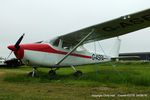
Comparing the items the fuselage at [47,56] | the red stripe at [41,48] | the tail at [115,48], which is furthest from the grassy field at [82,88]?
the tail at [115,48]

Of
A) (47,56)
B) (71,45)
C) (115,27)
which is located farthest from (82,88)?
(71,45)

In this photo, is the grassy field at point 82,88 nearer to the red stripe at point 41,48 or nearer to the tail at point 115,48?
the red stripe at point 41,48

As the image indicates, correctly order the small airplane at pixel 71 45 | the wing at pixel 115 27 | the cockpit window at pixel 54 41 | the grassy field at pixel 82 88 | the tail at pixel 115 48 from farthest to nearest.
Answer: the tail at pixel 115 48, the cockpit window at pixel 54 41, the small airplane at pixel 71 45, the wing at pixel 115 27, the grassy field at pixel 82 88

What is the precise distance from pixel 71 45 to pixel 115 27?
3.21 meters

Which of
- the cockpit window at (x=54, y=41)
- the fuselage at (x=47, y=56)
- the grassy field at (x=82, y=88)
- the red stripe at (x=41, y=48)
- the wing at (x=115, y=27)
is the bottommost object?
the grassy field at (x=82, y=88)

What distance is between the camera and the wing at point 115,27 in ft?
20.2

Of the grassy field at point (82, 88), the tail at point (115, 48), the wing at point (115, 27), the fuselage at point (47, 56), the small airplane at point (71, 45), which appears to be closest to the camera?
the grassy field at point (82, 88)

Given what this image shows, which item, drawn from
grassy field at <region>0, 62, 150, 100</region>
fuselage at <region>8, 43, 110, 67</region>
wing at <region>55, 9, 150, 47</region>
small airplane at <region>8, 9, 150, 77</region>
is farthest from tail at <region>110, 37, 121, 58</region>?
grassy field at <region>0, 62, 150, 100</region>

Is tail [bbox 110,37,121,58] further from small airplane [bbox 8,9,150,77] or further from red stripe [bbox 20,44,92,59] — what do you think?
red stripe [bbox 20,44,92,59]

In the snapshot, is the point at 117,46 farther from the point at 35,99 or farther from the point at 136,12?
the point at 35,99

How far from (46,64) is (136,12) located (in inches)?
199

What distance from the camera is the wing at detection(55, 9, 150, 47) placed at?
6.16 meters

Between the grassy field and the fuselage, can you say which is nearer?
the grassy field

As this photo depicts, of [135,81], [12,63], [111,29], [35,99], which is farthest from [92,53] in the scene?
[12,63]
